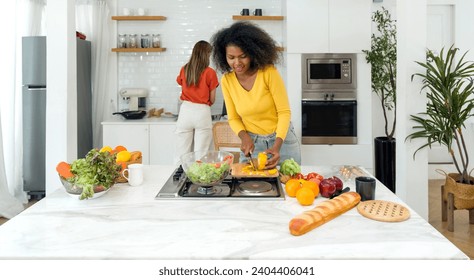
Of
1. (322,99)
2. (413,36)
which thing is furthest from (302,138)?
(413,36)

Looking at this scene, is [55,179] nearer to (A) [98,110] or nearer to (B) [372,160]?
(A) [98,110]

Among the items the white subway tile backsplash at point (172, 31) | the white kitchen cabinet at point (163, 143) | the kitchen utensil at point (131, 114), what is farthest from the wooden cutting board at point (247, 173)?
the white subway tile backsplash at point (172, 31)

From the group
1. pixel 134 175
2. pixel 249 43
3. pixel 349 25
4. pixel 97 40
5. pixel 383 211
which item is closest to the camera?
pixel 383 211

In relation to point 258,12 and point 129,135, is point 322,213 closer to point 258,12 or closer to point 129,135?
point 129,135

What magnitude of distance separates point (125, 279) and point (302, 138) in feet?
12.8

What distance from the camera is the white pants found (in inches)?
165

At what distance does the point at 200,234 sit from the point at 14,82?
3.88 metres

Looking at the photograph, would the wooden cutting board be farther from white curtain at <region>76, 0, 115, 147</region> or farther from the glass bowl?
white curtain at <region>76, 0, 115, 147</region>

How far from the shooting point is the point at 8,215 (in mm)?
3889

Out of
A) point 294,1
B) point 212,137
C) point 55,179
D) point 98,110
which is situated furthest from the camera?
point 98,110

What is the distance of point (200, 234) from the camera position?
1.26 meters

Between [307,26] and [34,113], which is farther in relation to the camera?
[307,26]

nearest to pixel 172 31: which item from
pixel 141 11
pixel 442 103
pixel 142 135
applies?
pixel 141 11

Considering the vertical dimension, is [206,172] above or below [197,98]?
below
